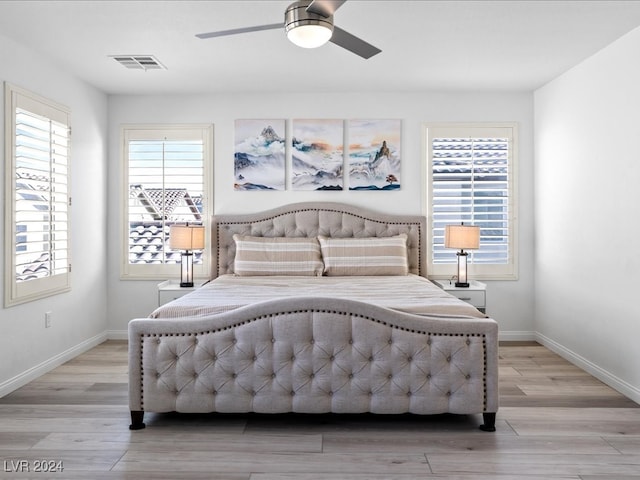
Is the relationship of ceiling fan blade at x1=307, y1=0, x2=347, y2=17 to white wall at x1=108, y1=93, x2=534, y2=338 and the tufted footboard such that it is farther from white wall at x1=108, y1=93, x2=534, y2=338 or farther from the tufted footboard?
white wall at x1=108, y1=93, x2=534, y2=338

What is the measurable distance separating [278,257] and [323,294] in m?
1.24

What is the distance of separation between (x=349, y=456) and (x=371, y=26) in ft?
8.77

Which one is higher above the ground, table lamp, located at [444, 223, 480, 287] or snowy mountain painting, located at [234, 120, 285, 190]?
snowy mountain painting, located at [234, 120, 285, 190]

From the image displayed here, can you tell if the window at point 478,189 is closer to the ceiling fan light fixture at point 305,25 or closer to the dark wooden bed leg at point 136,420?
the ceiling fan light fixture at point 305,25

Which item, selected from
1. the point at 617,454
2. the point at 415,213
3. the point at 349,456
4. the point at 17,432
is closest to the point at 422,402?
the point at 349,456

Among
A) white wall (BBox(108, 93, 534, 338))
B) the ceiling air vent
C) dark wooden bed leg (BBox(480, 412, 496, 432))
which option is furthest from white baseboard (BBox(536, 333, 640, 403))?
the ceiling air vent

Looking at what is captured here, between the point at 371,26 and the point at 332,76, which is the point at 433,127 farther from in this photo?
the point at 371,26

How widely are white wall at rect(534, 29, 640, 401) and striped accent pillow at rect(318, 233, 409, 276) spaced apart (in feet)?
4.68

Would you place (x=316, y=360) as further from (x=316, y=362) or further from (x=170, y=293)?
(x=170, y=293)

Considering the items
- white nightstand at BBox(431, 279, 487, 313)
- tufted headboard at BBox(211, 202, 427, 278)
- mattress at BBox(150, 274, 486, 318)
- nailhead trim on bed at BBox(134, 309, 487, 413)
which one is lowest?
nailhead trim on bed at BBox(134, 309, 487, 413)

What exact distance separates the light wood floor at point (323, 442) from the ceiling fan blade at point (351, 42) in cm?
215

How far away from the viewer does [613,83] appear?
3811 millimetres

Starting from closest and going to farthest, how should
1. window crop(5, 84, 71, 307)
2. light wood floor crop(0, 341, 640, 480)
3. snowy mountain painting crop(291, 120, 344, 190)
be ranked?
light wood floor crop(0, 341, 640, 480) < window crop(5, 84, 71, 307) < snowy mountain painting crop(291, 120, 344, 190)

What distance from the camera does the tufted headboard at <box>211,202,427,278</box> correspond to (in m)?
5.10
